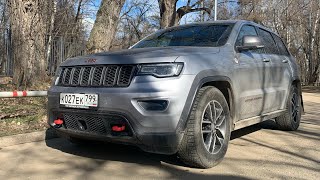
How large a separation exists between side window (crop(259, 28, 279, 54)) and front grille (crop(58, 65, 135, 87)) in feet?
9.00

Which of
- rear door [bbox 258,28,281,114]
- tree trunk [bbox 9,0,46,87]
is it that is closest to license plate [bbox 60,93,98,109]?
rear door [bbox 258,28,281,114]

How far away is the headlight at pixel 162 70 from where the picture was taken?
148 inches

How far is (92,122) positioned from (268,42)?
11.0 ft

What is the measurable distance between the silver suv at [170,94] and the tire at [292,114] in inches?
A: 53.7

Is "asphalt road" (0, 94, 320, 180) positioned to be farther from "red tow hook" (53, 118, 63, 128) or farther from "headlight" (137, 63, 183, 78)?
"headlight" (137, 63, 183, 78)

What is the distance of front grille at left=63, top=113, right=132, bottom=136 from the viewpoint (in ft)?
12.6

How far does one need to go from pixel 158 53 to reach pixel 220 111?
1013mm

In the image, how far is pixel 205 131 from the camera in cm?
411

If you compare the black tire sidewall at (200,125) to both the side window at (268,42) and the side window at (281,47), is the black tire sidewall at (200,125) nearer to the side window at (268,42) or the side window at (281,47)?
the side window at (268,42)

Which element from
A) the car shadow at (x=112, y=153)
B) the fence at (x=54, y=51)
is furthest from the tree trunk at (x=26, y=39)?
the fence at (x=54, y=51)

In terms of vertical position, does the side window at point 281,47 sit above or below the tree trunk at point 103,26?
below

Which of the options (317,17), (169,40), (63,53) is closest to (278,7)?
(317,17)

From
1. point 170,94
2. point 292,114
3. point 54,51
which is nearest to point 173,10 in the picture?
point 54,51

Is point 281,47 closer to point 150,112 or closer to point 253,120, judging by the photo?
point 253,120
